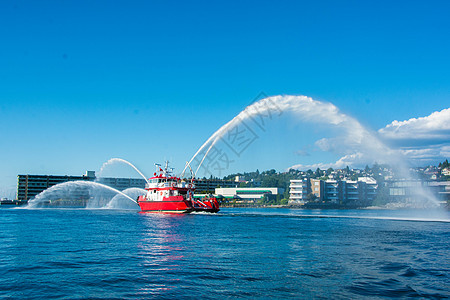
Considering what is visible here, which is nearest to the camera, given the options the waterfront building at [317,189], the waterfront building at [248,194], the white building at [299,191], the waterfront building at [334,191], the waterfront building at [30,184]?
the waterfront building at [334,191]

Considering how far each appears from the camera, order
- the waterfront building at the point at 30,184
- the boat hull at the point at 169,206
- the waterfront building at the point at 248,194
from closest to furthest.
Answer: the boat hull at the point at 169,206 < the waterfront building at the point at 30,184 < the waterfront building at the point at 248,194

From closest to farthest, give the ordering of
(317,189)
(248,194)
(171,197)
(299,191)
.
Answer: (171,197)
(317,189)
(299,191)
(248,194)

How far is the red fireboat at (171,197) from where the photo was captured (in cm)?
7625

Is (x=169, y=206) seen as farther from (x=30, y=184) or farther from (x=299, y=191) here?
(x=30, y=184)

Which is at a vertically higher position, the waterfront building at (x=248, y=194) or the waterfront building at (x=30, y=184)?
the waterfront building at (x=30, y=184)

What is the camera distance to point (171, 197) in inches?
3024

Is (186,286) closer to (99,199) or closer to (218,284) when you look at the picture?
(218,284)

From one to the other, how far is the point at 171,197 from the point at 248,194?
4823 inches

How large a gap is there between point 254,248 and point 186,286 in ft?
42.1

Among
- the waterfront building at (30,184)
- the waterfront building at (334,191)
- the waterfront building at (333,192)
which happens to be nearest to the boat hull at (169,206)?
the waterfront building at (334,191)

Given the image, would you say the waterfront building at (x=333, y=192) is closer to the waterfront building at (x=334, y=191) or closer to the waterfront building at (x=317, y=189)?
the waterfront building at (x=334, y=191)

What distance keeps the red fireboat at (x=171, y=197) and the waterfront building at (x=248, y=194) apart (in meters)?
111

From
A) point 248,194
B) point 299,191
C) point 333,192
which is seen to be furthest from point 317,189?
point 248,194

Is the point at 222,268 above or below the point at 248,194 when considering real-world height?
above
